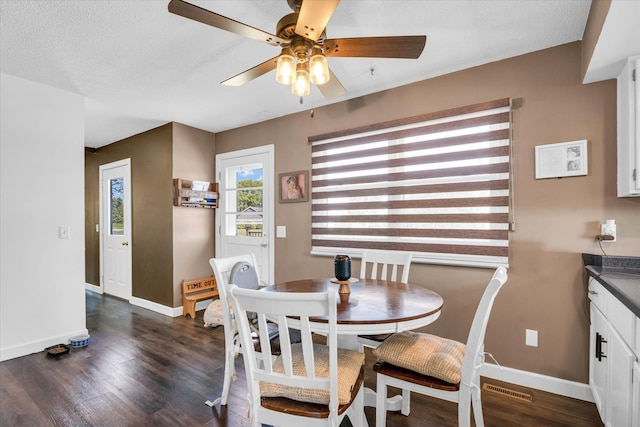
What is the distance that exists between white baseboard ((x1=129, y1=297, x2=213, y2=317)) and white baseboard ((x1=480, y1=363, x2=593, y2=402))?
10.9ft

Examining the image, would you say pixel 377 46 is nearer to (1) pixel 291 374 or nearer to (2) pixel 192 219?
(1) pixel 291 374

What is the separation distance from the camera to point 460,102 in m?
2.71

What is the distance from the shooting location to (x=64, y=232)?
10.5ft

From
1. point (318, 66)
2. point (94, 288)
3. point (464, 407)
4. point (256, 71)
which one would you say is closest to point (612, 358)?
point (464, 407)

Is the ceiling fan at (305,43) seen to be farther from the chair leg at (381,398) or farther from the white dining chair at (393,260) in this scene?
the chair leg at (381,398)

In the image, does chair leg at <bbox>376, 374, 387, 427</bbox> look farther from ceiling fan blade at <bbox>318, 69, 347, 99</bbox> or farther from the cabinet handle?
ceiling fan blade at <bbox>318, 69, 347, 99</bbox>

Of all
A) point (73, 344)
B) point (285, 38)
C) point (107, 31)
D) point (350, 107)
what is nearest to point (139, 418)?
point (73, 344)

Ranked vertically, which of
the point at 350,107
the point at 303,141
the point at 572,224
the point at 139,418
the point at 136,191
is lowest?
the point at 139,418

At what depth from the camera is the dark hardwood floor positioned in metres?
1.98

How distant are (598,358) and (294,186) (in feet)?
9.56

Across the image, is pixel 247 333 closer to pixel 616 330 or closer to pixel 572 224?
pixel 616 330

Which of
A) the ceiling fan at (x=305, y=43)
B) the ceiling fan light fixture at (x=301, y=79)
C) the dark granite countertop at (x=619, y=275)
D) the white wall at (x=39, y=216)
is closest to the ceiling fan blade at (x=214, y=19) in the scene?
the ceiling fan at (x=305, y=43)

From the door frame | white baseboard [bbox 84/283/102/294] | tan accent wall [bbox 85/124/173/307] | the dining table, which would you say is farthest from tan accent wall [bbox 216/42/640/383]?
white baseboard [bbox 84/283/102/294]

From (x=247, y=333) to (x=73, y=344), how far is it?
2737 mm
